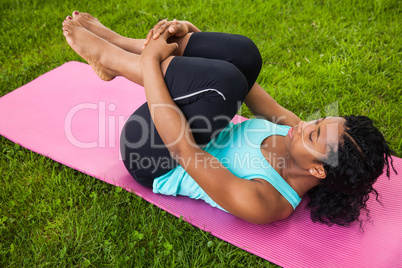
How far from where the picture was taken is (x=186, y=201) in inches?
88.4

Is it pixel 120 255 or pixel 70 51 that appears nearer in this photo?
pixel 120 255

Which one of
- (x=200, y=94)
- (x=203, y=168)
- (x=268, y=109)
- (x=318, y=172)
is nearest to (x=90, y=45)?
(x=200, y=94)

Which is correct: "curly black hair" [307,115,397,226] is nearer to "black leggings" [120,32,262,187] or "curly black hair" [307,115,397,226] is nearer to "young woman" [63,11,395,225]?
"young woman" [63,11,395,225]

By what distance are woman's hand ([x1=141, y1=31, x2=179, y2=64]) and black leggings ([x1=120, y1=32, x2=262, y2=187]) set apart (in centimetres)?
8

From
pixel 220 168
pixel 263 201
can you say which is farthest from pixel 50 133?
pixel 263 201

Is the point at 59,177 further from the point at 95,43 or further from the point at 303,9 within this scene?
the point at 303,9

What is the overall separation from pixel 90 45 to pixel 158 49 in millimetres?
457

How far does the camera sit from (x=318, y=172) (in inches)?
75.1

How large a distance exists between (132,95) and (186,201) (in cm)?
127

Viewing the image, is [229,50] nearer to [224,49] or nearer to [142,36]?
[224,49]

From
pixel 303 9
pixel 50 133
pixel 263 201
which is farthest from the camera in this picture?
pixel 303 9

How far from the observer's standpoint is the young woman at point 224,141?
6.05ft

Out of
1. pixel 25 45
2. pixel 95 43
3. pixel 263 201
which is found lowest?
pixel 25 45

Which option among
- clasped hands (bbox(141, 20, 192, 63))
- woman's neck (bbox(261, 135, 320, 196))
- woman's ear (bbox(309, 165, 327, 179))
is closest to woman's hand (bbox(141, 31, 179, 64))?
clasped hands (bbox(141, 20, 192, 63))
